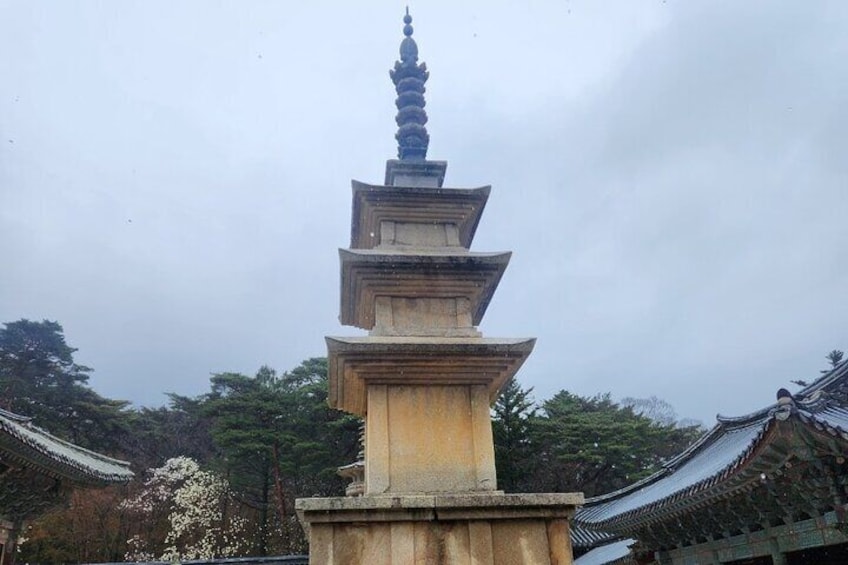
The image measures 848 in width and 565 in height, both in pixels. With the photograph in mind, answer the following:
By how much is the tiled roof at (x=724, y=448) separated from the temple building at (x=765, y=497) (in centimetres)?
2

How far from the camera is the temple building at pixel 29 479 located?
1227cm

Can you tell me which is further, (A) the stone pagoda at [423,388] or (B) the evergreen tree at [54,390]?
(B) the evergreen tree at [54,390]

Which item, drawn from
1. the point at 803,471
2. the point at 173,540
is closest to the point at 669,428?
the point at 173,540

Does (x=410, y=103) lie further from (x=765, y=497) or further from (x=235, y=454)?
(x=235, y=454)

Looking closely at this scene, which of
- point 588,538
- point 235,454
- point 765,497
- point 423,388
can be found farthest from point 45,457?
point 235,454

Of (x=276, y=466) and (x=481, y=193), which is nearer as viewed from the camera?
(x=481, y=193)

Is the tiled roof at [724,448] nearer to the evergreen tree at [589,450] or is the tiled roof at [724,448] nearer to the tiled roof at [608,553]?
the tiled roof at [608,553]

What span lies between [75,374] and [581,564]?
31269 mm

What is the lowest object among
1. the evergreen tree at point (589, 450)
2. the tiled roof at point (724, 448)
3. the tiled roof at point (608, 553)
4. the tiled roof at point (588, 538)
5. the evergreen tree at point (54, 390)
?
the tiled roof at point (608, 553)

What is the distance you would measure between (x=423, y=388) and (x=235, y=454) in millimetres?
28962

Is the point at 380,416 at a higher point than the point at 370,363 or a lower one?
lower

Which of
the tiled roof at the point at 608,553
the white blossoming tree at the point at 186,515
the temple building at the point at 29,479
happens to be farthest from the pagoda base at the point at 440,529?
the white blossoming tree at the point at 186,515

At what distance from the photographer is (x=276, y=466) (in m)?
33.3

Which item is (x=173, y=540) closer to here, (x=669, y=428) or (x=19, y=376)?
(x=19, y=376)
